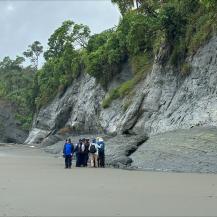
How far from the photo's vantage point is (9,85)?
10188 cm

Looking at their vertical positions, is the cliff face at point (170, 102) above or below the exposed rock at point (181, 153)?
above

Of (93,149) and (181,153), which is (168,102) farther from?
(181,153)

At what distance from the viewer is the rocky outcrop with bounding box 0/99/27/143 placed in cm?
7675

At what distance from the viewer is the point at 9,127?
7850 centimetres

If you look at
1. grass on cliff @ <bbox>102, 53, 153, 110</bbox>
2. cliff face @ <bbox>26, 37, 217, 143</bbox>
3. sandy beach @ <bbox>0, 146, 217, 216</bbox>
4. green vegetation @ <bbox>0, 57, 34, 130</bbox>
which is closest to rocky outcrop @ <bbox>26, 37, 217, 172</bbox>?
cliff face @ <bbox>26, 37, 217, 143</bbox>

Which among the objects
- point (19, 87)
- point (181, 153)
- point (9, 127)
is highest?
point (19, 87)

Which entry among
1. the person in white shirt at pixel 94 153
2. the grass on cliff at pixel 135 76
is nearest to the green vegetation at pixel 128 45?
the grass on cliff at pixel 135 76

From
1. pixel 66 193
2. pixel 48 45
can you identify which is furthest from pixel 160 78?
pixel 48 45

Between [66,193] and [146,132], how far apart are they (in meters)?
18.7

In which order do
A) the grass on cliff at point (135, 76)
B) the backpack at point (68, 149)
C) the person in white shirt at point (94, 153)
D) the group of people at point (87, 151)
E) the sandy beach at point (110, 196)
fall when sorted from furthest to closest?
the grass on cliff at point (135, 76), the person in white shirt at point (94, 153), the group of people at point (87, 151), the backpack at point (68, 149), the sandy beach at point (110, 196)

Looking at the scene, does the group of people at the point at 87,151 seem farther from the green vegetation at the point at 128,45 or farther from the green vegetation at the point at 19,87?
the green vegetation at the point at 19,87

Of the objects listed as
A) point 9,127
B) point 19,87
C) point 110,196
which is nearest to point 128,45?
point 110,196

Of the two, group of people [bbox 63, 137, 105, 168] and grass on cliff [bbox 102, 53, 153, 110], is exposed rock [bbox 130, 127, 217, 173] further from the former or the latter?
grass on cliff [bbox 102, 53, 153, 110]

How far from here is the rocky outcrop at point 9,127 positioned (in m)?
76.8
